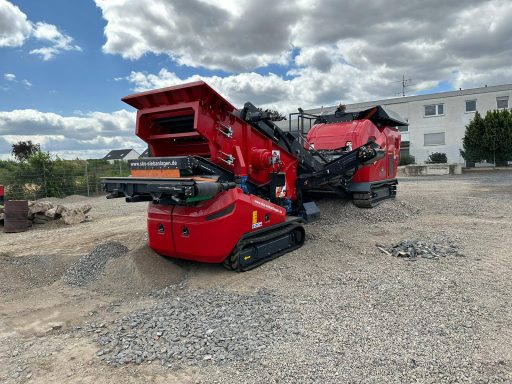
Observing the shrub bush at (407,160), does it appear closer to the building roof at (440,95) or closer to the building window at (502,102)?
the building roof at (440,95)

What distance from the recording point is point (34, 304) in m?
4.85

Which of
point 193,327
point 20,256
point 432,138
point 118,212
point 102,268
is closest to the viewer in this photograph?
point 193,327

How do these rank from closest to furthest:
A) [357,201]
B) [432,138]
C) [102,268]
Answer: [102,268], [357,201], [432,138]

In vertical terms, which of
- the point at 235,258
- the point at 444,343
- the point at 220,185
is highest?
the point at 220,185

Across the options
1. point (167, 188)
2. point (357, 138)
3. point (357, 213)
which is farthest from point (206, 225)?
point (357, 138)

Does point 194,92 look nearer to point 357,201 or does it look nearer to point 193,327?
point 193,327

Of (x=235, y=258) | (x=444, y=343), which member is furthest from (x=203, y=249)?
(x=444, y=343)

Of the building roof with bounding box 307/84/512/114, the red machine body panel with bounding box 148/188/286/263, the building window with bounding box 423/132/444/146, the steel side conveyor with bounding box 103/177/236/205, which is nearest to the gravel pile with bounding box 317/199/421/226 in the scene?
the red machine body panel with bounding box 148/188/286/263

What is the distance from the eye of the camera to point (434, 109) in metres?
35.4

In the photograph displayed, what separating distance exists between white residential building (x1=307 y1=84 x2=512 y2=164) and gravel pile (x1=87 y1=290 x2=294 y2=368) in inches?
1182

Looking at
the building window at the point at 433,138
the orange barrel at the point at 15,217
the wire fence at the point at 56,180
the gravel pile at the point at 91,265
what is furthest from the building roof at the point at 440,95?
the gravel pile at the point at 91,265

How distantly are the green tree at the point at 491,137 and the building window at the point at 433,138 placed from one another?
548 centimetres

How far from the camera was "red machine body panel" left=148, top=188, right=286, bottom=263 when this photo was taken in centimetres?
529

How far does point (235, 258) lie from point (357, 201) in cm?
524
